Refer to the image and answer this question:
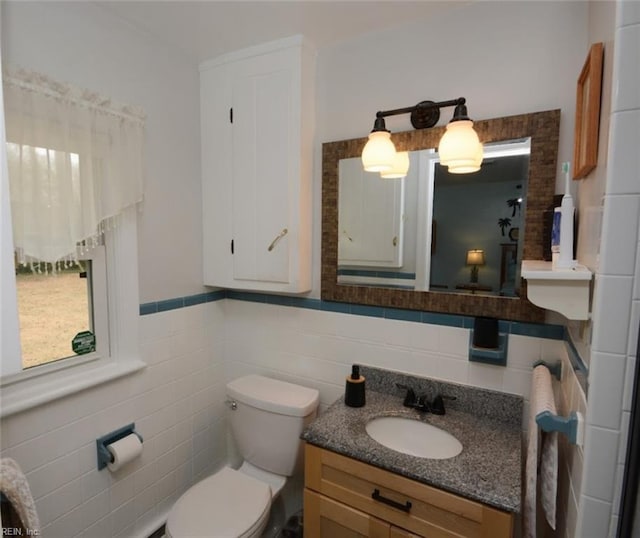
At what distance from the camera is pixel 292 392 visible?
165 centimetres

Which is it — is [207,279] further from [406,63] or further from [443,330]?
[406,63]

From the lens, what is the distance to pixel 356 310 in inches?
63.7

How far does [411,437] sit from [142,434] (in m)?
1.19

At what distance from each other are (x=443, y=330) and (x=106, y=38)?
1763mm

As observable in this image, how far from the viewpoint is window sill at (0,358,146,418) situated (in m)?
1.16

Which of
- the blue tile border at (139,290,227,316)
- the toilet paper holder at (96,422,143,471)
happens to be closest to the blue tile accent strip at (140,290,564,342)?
the blue tile border at (139,290,227,316)

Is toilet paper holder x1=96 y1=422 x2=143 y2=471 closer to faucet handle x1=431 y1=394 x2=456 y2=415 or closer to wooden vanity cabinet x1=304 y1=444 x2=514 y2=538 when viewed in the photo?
wooden vanity cabinet x1=304 y1=444 x2=514 y2=538

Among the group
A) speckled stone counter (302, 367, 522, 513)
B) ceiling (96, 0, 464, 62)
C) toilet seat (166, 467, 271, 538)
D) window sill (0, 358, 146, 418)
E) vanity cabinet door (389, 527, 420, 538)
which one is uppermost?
ceiling (96, 0, 464, 62)

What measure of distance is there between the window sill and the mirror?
37.3 inches

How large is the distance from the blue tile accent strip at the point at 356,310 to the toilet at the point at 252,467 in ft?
1.35

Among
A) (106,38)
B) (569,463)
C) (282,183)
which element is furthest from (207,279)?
(569,463)

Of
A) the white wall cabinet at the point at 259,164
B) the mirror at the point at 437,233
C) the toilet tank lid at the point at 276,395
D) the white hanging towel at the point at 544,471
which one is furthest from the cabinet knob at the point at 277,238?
the white hanging towel at the point at 544,471

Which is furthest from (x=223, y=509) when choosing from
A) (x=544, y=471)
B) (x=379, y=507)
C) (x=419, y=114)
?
(x=419, y=114)

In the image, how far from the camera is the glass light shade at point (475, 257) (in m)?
1.34
